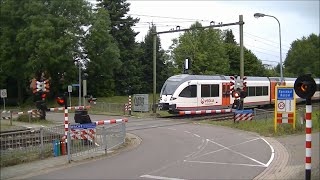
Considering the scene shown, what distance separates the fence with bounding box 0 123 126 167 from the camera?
1239 centimetres

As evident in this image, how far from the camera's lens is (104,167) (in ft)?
41.5

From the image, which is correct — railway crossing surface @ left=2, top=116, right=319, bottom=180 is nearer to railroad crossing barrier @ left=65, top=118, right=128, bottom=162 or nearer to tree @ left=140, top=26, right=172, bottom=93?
railroad crossing barrier @ left=65, top=118, right=128, bottom=162

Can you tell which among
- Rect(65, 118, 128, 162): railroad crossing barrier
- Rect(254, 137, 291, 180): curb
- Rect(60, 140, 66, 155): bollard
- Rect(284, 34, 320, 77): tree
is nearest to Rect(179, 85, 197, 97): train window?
Rect(254, 137, 291, 180): curb

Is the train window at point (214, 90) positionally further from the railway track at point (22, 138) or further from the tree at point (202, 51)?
the tree at point (202, 51)

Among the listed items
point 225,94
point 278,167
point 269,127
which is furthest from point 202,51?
point 278,167

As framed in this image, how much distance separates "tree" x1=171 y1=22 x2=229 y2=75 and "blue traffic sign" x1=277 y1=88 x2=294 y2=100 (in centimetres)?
4671

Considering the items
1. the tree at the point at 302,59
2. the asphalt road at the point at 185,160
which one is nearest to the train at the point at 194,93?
the asphalt road at the point at 185,160

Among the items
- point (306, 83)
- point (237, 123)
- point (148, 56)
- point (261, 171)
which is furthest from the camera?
point (148, 56)

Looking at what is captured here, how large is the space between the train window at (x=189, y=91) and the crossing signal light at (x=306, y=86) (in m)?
22.8

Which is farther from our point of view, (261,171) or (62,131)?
(62,131)

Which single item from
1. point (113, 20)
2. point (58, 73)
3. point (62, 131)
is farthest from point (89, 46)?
point (62, 131)

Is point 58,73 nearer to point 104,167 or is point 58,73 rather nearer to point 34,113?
point 34,113

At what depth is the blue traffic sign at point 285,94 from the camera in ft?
73.5

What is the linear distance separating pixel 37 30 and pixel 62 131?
3791cm
